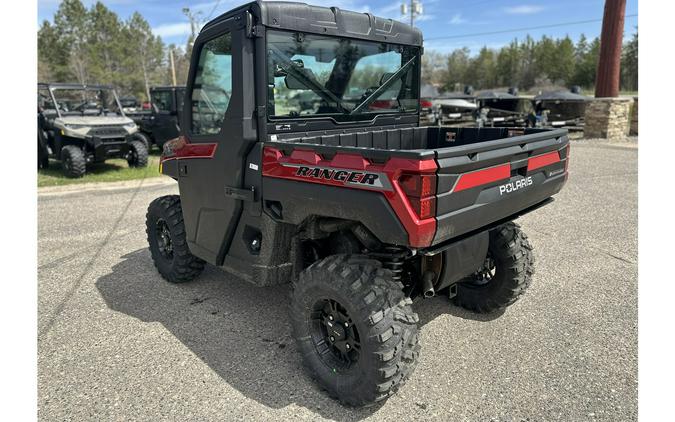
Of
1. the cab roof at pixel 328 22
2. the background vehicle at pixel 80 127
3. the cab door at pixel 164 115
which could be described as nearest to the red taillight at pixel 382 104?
the cab roof at pixel 328 22

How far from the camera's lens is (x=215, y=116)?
341 centimetres

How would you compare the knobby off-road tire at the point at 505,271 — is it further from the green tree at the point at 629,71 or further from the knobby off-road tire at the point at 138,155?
the green tree at the point at 629,71

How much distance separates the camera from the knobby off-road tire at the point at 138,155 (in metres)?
11.5

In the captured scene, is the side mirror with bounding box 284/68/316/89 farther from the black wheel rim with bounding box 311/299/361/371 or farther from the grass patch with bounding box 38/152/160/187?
the grass patch with bounding box 38/152/160/187

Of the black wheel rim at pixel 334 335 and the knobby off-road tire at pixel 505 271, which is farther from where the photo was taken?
the knobby off-road tire at pixel 505 271

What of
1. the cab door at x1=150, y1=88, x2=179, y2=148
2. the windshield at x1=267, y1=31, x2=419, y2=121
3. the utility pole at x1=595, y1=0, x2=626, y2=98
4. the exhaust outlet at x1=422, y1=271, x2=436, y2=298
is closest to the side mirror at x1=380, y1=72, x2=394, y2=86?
the windshield at x1=267, y1=31, x2=419, y2=121

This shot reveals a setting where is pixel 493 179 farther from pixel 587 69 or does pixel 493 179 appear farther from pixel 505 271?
pixel 587 69

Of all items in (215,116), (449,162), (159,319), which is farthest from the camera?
(159,319)

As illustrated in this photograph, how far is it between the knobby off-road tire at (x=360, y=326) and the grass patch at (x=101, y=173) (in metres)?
9.22

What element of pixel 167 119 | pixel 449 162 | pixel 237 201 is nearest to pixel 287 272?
pixel 237 201

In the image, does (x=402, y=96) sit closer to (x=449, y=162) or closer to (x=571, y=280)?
(x=449, y=162)

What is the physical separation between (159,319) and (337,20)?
2.75 m

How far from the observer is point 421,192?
224 cm

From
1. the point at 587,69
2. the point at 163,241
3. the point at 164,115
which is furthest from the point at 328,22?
the point at 587,69
